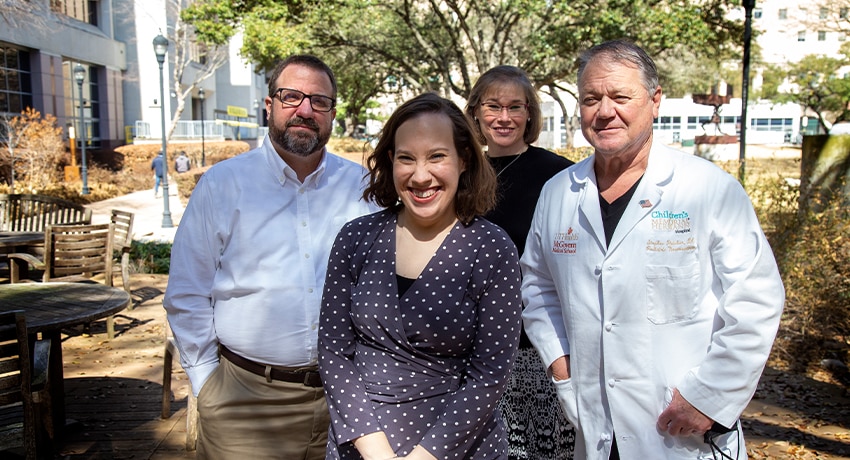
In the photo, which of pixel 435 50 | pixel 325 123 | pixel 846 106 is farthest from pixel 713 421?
pixel 846 106

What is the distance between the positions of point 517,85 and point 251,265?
1.51 metres

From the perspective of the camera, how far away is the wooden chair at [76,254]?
7.30m

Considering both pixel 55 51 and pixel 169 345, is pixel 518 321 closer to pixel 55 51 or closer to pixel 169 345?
pixel 169 345

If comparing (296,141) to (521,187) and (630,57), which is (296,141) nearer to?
(521,187)

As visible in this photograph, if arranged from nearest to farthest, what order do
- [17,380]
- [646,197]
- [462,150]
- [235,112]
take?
[462,150], [646,197], [17,380], [235,112]

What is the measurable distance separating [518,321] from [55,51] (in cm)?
3462

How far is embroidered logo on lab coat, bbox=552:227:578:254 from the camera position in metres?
2.58

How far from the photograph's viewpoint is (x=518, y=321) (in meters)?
2.11

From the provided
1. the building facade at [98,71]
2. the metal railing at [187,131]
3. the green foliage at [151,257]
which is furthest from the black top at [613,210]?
the metal railing at [187,131]

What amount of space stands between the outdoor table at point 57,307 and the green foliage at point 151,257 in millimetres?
5132

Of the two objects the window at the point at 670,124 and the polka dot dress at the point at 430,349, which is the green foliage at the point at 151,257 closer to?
the polka dot dress at the point at 430,349

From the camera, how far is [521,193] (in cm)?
326

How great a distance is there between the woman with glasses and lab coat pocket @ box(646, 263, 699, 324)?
30.7 inches

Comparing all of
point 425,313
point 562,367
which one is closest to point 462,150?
point 425,313
